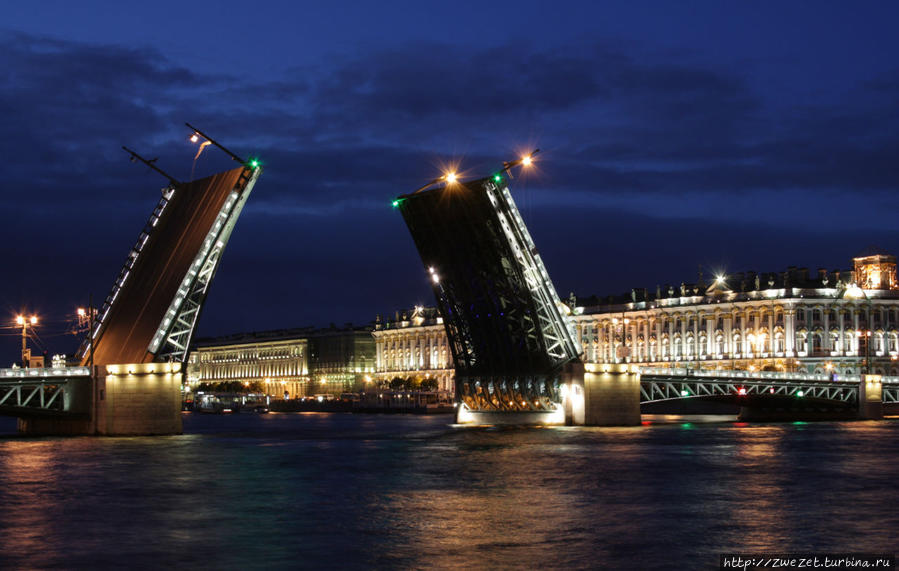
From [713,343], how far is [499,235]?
211ft

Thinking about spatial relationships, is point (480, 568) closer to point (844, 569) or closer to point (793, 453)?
point (844, 569)

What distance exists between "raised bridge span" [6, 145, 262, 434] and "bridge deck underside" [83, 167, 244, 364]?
0.04m

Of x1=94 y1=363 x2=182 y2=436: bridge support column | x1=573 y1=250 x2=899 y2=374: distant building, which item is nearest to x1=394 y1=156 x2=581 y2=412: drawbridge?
x1=94 y1=363 x2=182 y2=436: bridge support column

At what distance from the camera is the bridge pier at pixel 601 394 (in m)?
60.1

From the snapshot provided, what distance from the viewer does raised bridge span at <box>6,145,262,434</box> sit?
1960 inches

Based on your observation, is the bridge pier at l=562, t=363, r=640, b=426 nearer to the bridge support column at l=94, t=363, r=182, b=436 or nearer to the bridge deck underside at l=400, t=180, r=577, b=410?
the bridge deck underside at l=400, t=180, r=577, b=410

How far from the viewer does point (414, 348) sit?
483 ft

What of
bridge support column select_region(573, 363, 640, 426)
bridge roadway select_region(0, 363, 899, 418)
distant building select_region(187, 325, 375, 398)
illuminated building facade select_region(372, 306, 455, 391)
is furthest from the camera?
distant building select_region(187, 325, 375, 398)

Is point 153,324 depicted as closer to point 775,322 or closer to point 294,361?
point 775,322

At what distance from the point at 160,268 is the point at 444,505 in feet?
95.1

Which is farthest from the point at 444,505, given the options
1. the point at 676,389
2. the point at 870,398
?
the point at 870,398

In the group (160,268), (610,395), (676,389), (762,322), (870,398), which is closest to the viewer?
(160,268)

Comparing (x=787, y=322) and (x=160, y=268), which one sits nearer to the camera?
(x=160, y=268)

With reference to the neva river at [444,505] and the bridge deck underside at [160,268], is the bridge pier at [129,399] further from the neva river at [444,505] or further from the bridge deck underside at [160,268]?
the neva river at [444,505]
